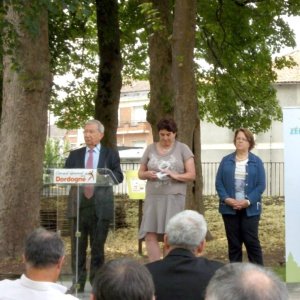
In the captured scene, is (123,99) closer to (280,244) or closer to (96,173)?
(280,244)

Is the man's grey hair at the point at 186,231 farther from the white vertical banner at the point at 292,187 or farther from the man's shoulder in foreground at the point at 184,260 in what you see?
the white vertical banner at the point at 292,187

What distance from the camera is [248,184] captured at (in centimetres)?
902

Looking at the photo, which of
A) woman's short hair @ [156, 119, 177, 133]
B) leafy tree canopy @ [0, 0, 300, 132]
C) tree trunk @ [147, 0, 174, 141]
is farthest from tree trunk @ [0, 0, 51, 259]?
leafy tree canopy @ [0, 0, 300, 132]

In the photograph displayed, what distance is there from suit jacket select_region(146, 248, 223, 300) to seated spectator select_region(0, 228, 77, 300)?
61 cm

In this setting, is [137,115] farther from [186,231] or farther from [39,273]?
[39,273]

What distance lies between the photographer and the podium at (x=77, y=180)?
820cm

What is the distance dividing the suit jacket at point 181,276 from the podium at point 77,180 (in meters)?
3.44

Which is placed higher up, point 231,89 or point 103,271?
point 231,89

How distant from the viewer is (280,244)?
52.1 ft

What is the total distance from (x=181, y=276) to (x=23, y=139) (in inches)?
294

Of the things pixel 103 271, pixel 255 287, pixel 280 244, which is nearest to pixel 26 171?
pixel 280 244

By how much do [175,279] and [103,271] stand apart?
5.31 ft

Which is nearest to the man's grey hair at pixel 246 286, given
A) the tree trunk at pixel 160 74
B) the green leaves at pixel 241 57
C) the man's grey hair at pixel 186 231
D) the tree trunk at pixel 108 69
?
the man's grey hair at pixel 186 231

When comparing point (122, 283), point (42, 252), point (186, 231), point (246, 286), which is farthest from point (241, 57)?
point (246, 286)
